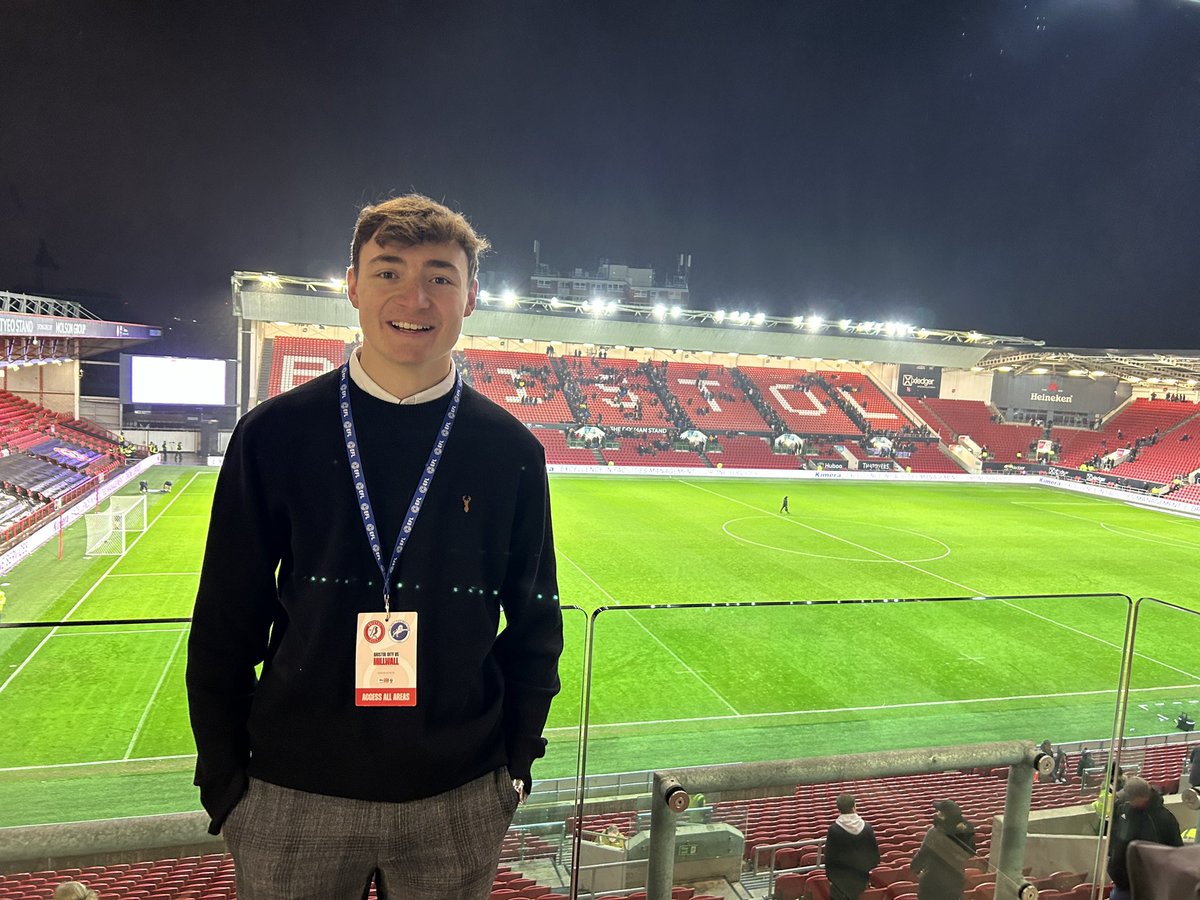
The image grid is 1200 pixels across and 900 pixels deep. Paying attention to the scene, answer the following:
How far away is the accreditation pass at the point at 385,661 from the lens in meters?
1.53

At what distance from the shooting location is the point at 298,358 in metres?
37.4

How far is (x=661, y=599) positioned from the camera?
1448cm

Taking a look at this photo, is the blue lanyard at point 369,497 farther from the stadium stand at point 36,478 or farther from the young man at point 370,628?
the stadium stand at point 36,478

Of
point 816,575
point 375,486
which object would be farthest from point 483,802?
point 816,575

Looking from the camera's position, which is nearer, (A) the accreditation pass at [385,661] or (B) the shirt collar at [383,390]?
(A) the accreditation pass at [385,661]

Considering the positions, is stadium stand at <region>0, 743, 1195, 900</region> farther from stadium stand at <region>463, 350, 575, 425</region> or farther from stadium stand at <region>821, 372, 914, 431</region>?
stadium stand at <region>821, 372, 914, 431</region>

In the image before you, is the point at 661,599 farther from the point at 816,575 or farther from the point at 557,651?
the point at 557,651

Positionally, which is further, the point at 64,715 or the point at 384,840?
the point at 64,715

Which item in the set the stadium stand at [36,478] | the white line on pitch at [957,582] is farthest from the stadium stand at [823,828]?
the stadium stand at [36,478]

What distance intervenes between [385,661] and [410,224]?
98 cm

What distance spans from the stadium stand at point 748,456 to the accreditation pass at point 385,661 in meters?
34.7

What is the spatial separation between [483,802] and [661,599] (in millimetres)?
13117

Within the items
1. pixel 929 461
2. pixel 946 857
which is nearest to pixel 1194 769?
pixel 946 857

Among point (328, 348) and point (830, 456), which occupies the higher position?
point (328, 348)
